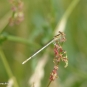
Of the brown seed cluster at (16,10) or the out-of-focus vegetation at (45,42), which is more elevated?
the out-of-focus vegetation at (45,42)

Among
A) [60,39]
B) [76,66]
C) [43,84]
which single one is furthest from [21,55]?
[60,39]

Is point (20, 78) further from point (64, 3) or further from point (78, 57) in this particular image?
point (64, 3)

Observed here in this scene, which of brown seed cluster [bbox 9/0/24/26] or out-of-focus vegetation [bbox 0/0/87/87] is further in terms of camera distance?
out-of-focus vegetation [bbox 0/0/87/87]

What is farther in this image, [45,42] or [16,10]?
[45,42]

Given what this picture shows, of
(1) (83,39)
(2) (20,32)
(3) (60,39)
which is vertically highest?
(2) (20,32)

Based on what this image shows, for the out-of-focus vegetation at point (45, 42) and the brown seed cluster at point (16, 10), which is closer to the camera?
the brown seed cluster at point (16, 10)

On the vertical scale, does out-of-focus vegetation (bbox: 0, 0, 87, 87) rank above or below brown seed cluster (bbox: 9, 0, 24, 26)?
above

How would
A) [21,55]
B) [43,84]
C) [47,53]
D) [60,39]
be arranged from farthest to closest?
1. [21,55]
2. [43,84]
3. [47,53]
4. [60,39]

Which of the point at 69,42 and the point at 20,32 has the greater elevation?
the point at 20,32
